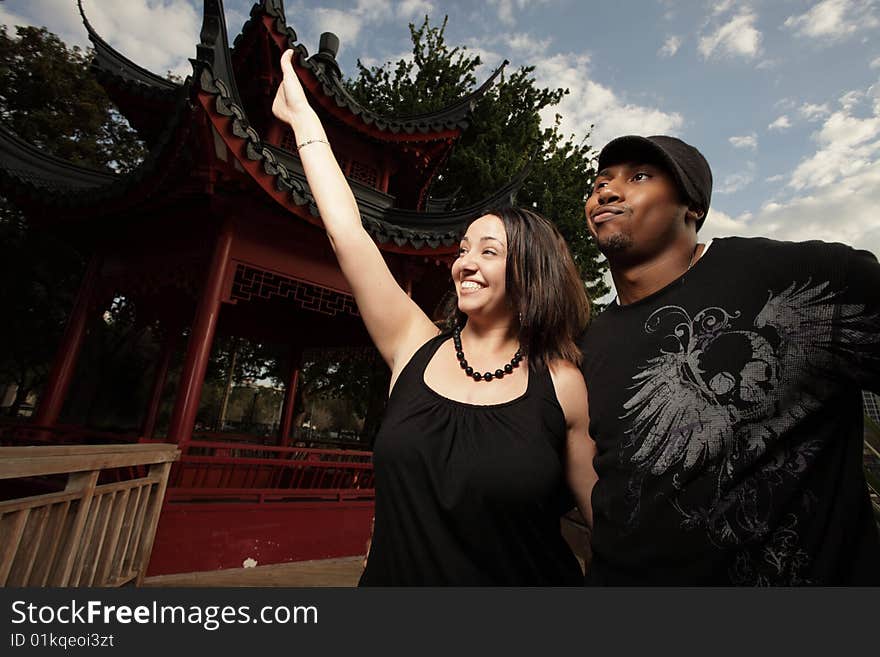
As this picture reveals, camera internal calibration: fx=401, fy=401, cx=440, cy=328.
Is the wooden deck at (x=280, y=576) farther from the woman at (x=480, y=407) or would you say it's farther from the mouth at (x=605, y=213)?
the mouth at (x=605, y=213)

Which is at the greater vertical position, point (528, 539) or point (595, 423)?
point (595, 423)

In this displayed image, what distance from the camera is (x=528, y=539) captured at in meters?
1.07

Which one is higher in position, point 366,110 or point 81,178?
point 366,110

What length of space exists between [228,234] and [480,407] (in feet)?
13.5

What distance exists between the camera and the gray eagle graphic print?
822 millimetres

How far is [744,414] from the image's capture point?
88 centimetres

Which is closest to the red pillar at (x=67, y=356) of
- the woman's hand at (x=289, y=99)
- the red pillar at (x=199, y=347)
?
the red pillar at (x=199, y=347)

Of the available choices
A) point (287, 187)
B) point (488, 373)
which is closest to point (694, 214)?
point (488, 373)

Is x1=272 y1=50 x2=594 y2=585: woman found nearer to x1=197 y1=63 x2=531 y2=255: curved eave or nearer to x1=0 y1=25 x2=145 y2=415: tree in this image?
x1=197 y1=63 x2=531 y2=255: curved eave

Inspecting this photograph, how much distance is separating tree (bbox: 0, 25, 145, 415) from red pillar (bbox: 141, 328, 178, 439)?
3.02 meters

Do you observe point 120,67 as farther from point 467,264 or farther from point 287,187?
point 467,264

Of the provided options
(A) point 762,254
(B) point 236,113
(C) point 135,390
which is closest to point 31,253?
(C) point 135,390
